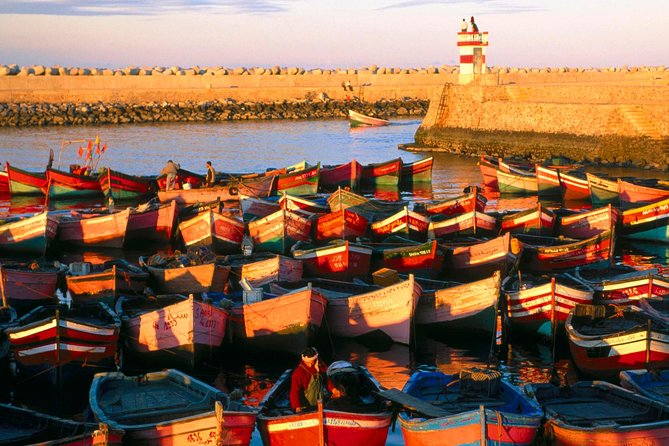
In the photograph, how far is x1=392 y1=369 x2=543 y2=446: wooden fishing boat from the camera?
10.6 m

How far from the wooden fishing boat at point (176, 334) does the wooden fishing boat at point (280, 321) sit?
49 cm

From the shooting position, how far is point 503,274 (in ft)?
65.2

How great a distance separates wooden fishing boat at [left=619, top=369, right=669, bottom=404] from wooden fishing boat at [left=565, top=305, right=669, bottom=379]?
36.6 inches

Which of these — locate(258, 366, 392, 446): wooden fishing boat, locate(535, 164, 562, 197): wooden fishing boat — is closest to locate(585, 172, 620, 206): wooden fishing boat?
locate(535, 164, 562, 197): wooden fishing boat

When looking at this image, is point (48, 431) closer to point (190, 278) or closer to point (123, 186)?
point (190, 278)

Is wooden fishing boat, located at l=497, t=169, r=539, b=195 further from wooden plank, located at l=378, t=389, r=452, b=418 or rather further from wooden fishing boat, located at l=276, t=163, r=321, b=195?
wooden plank, located at l=378, t=389, r=452, b=418

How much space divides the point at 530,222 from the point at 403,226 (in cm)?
317

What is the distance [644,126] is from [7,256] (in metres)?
26.0

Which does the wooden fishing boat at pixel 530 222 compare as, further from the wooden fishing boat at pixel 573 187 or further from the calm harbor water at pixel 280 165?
the wooden fishing boat at pixel 573 187

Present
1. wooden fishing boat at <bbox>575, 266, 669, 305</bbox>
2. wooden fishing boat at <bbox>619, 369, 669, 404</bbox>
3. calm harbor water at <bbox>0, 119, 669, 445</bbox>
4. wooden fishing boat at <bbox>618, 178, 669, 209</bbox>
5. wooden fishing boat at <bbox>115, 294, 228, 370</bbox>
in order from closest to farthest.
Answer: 1. wooden fishing boat at <bbox>619, 369, 669, 404</bbox>
2. wooden fishing boat at <bbox>115, 294, 228, 370</bbox>
3. calm harbor water at <bbox>0, 119, 669, 445</bbox>
4. wooden fishing boat at <bbox>575, 266, 669, 305</bbox>
5. wooden fishing boat at <bbox>618, 178, 669, 209</bbox>

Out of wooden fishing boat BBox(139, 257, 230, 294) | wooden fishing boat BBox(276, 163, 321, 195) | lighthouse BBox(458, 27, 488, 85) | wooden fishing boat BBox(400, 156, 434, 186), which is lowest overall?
wooden fishing boat BBox(400, 156, 434, 186)

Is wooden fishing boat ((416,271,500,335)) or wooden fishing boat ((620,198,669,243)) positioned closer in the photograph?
wooden fishing boat ((416,271,500,335))

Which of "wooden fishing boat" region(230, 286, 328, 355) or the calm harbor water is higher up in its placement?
"wooden fishing boat" region(230, 286, 328, 355)

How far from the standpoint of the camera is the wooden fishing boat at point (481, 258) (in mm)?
20141
